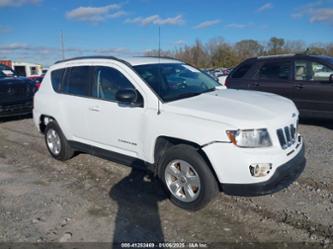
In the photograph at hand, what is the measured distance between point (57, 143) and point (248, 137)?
390cm

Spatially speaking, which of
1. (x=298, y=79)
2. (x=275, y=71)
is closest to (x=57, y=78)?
(x=275, y=71)

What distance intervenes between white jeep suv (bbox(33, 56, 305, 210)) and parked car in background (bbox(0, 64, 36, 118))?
16.5 ft

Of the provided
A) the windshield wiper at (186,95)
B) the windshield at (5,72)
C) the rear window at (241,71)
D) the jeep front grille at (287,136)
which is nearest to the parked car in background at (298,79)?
the rear window at (241,71)

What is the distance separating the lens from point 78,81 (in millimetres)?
5191

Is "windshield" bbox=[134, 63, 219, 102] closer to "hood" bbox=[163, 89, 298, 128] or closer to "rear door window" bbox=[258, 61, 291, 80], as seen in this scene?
"hood" bbox=[163, 89, 298, 128]

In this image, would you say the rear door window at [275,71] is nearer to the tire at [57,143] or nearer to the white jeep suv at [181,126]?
the white jeep suv at [181,126]

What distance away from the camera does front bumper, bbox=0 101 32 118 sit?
9523 mm

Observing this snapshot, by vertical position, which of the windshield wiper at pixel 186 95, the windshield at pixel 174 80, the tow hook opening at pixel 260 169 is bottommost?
the tow hook opening at pixel 260 169

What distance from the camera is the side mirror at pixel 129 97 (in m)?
3.95

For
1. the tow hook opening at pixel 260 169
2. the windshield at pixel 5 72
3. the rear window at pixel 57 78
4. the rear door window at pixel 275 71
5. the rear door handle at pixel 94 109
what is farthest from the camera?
the windshield at pixel 5 72

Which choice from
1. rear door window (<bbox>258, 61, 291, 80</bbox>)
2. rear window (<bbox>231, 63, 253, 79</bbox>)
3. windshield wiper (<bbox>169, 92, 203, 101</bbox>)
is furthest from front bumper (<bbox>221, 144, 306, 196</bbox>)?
rear window (<bbox>231, 63, 253, 79</bbox>)

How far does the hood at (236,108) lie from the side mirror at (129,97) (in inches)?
17.4

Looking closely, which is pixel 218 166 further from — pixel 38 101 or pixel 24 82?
pixel 24 82

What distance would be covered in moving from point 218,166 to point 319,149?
11.2 feet
